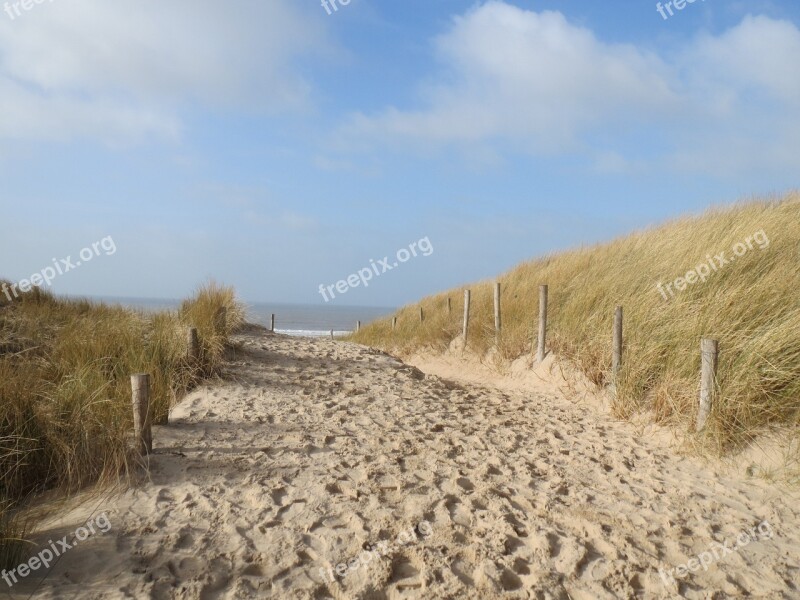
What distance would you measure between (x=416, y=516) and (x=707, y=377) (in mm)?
3174

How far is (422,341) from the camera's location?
1339cm

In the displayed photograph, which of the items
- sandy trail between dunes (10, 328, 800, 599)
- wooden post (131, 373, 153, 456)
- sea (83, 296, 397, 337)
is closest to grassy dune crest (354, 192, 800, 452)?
sandy trail between dunes (10, 328, 800, 599)

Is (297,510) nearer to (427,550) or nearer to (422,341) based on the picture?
(427,550)

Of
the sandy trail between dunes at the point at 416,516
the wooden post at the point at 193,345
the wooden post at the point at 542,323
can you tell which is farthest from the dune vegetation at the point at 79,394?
the wooden post at the point at 542,323

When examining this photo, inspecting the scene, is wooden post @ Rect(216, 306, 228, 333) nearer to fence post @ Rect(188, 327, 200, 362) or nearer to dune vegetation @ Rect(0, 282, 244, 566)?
dune vegetation @ Rect(0, 282, 244, 566)

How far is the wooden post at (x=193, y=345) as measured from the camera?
6883 mm

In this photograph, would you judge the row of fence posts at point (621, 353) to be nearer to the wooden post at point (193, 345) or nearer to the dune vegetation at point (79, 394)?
the dune vegetation at point (79, 394)

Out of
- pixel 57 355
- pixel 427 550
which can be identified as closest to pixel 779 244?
pixel 427 550

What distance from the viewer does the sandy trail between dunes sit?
3176mm

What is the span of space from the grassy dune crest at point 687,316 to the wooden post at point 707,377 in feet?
0.30

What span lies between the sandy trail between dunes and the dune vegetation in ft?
1.14

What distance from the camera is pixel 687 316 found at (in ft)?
21.9

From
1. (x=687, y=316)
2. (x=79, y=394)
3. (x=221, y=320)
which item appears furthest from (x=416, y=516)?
(x=221, y=320)

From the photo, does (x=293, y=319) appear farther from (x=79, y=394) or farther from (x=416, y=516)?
(x=416, y=516)
